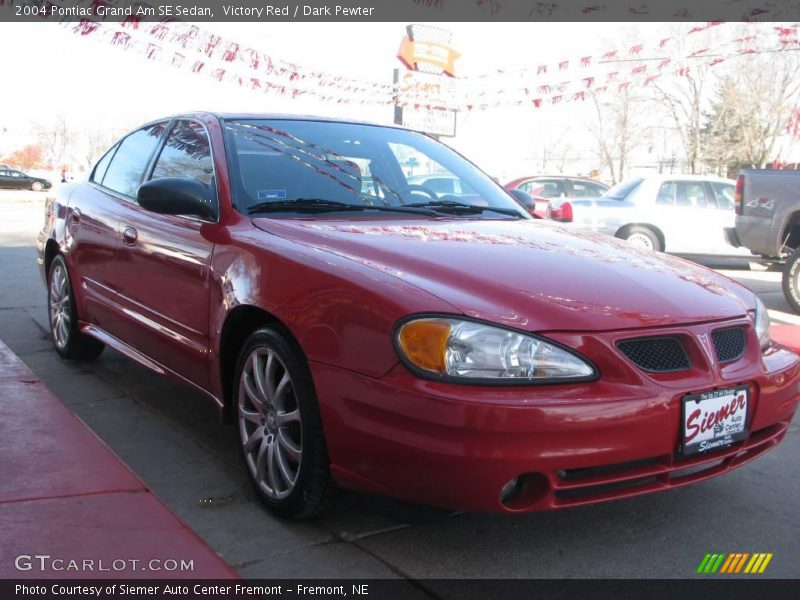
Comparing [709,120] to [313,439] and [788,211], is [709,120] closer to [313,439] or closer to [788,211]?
[788,211]

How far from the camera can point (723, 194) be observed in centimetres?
1265

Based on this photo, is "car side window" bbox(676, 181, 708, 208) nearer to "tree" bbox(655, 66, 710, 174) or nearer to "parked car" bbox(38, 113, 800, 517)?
"parked car" bbox(38, 113, 800, 517)

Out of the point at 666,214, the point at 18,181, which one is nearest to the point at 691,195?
the point at 666,214

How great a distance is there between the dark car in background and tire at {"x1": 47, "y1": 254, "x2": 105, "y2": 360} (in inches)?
1671

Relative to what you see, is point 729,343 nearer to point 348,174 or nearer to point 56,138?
point 348,174

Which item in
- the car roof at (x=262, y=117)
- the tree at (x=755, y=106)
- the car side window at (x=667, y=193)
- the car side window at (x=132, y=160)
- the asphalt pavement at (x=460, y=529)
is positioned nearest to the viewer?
the asphalt pavement at (x=460, y=529)

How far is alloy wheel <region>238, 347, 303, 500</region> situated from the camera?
9.46 feet

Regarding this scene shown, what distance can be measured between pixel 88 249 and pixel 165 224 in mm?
1143

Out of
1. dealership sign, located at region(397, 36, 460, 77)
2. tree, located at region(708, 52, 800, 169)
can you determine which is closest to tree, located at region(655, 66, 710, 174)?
tree, located at region(708, 52, 800, 169)

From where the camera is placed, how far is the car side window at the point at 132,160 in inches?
177

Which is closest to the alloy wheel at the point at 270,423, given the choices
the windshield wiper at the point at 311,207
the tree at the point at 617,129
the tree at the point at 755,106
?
the windshield wiper at the point at 311,207

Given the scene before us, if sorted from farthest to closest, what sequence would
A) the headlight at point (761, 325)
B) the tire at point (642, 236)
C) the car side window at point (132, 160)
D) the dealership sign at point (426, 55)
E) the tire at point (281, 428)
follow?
the dealership sign at point (426, 55), the tire at point (642, 236), the car side window at point (132, 160), the headlight at point (761, 325), the tire at point (281, 428)

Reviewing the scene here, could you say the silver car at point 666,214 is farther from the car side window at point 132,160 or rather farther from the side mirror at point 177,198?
the side mirror at point 177,198

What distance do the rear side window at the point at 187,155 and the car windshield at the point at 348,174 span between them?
6.0 inches
